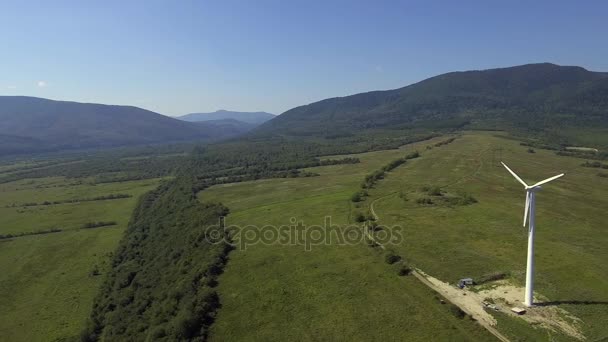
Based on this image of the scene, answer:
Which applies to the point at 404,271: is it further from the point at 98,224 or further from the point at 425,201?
the point at 98,224

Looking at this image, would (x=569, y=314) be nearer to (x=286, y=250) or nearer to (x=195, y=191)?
(x=286, y=250)

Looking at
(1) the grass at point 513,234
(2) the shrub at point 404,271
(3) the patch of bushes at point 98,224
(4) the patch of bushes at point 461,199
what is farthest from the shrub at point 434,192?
(3) the patch of bushes at point 98,224

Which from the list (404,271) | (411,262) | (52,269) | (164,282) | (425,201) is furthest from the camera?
(52,269)

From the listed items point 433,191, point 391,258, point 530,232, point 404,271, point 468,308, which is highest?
point 530,232

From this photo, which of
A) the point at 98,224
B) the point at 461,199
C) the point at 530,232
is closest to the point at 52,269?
the point at 98,224

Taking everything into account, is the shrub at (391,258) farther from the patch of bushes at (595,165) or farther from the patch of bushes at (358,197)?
the patch of bushes at (595,165)

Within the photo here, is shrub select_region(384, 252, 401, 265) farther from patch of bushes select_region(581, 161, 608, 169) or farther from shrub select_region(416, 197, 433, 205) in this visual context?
patch of bushes select_region(581, 161, 608, 169)

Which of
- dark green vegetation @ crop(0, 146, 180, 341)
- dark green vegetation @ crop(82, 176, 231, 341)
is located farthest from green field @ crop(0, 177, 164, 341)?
dark green vegetation @ crop(82, 176, 231, 341)

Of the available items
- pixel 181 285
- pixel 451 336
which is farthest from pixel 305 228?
pixel 451 336
